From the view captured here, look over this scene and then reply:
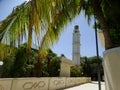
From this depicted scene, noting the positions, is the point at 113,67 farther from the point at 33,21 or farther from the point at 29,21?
the point at 29,21

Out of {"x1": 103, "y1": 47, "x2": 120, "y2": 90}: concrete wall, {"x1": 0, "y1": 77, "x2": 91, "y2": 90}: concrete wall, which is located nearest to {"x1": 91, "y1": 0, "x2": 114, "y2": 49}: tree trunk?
{"x1": 103, "y1": 47, "x2": 120, "y2": 90}: concrete wall

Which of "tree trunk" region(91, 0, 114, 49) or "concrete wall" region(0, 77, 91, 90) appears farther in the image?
"concrete wall" region(0, 77, 91, 90)

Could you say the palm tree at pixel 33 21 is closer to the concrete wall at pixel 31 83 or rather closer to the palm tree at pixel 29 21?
the palm tree at pixel 29 21

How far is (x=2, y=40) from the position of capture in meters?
5.30

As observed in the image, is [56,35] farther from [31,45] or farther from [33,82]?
[33,82]

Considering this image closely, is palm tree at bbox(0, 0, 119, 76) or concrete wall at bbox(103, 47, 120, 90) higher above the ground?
palm tree at bbox(0, 0, 119, 76)

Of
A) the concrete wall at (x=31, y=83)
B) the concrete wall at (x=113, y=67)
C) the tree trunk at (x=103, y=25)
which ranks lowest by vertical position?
the concrete wall at (x=31, y=83)

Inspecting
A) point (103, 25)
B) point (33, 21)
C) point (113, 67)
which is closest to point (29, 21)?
point (33, 21)

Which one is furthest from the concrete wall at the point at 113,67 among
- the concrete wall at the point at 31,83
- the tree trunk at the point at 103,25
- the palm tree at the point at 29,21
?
the concrete wall at the point at 31,83

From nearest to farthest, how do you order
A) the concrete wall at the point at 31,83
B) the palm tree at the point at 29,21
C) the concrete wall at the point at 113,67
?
the concrete wall at the point at 113,67, the palm tree at the point at 29,21, the concrete wall at the point at 31,83

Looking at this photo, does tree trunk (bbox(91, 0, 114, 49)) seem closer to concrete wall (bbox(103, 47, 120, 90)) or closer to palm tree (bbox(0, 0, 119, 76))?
palm tree (bbox(0, 0, 119, 76))

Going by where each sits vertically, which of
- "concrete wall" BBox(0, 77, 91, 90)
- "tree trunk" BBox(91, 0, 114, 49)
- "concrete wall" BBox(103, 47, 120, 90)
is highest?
"tree trunk" BBox(91, 0, 114, 49)

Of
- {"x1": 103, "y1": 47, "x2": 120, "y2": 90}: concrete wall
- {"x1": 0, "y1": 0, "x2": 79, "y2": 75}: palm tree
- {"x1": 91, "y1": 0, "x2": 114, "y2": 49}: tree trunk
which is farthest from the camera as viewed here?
{"x1": 91, "y1": 0, "x2": 114, "y2": 49}: tree trunk

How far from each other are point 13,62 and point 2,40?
1979cm
